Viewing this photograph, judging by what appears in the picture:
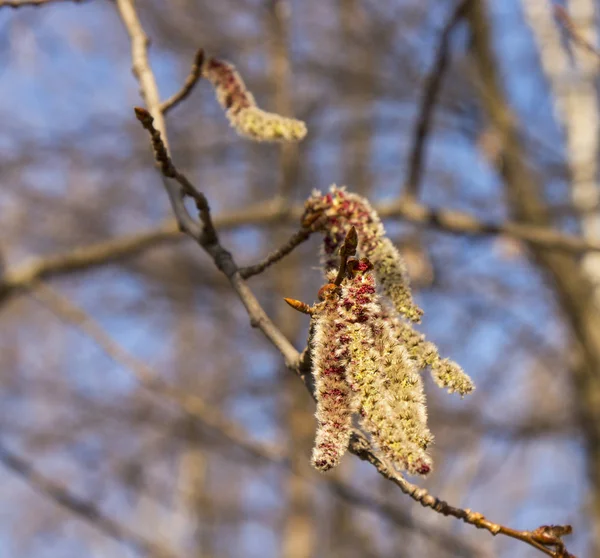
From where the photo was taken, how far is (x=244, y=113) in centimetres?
161

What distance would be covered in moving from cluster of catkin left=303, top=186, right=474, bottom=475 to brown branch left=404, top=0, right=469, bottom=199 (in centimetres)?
234

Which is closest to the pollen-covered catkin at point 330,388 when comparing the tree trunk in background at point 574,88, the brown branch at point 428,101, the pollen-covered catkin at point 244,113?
the pollen-covered catkin at point 244,113

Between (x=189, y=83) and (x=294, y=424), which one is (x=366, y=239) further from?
(x=294, y=424)

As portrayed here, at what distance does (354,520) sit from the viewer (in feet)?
31.4

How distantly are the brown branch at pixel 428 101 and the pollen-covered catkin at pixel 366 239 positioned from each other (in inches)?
80.8

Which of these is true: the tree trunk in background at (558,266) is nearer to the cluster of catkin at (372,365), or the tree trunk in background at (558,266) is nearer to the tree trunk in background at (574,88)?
the tree trunk in background at (574,88)

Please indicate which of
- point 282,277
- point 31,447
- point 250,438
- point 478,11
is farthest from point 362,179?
point 250,438

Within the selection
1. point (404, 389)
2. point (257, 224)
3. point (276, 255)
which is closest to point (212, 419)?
point (257, 224)

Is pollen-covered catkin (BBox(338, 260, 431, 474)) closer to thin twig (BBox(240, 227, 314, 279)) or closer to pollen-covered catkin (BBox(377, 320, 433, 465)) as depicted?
pollen-covered catkin (BBox(377, 320, 433, 465))

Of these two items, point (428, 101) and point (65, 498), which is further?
point (428, 101)

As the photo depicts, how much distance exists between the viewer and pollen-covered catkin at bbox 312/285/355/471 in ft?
3.23

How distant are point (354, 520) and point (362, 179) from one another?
449 centimetres

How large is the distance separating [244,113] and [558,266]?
4.62m

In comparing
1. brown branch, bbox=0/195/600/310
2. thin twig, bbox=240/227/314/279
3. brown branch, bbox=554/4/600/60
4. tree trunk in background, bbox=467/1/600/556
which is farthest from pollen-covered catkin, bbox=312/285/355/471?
tree trunk in background, bbox=467/1/600/556
